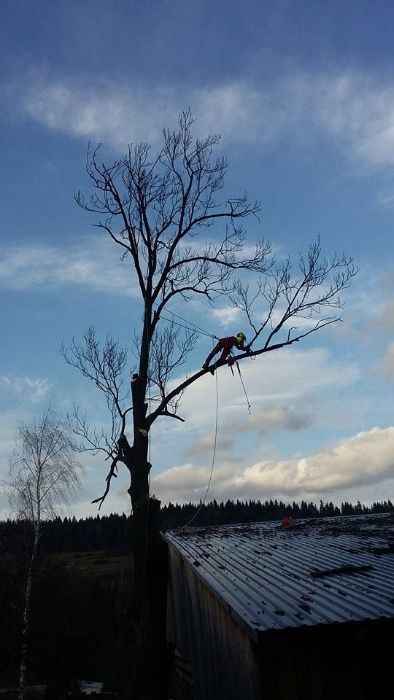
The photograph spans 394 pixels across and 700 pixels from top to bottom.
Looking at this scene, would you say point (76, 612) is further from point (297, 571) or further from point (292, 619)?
point (292, 619)

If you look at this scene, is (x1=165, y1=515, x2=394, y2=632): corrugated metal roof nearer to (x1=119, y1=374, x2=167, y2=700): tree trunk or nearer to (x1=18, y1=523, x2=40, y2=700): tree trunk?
(x1=119, y1=374, x2=167, y2=700): tree trunk

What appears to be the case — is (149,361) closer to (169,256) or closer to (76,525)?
(169,256)

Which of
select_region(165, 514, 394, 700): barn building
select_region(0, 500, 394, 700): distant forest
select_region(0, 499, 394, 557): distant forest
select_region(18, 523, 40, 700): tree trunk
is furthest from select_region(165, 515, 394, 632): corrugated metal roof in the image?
select_region(0, 499, 394, 557): distant forest

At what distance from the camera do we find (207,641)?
10.7 metres

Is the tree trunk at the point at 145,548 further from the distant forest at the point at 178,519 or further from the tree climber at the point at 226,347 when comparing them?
the distant forest at the point at 178,519

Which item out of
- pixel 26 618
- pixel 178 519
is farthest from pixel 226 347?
pixel 178 519

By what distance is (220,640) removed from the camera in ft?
31.4

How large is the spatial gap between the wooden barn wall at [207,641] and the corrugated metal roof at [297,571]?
1.62 ft

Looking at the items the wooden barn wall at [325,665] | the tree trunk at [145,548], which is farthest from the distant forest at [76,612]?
the wooden barn wall at [325,665]

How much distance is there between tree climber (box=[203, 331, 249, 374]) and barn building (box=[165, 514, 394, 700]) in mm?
3983

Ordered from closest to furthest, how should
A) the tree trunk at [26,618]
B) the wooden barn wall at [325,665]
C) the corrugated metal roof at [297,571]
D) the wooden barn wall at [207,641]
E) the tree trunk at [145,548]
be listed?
the corrugated metal roof at [297,571] < the wooden barn wall at [325,665] < the wooden barn wall at [207,641] < the tree trunk at [145,548] < the tree trunk at [26,618]

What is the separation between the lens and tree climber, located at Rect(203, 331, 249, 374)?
1299cm

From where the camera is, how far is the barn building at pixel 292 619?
23.9 feet

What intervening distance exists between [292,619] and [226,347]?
272 inches
